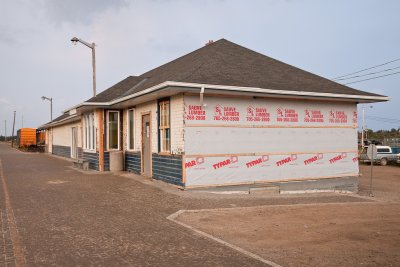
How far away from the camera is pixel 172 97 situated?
42.3ft

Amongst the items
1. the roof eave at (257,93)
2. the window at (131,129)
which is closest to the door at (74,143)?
the roof eave at (257,93)

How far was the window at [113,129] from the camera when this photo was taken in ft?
59.3

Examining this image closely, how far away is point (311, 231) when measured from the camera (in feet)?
25.2

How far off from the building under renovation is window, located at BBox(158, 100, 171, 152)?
0.04m

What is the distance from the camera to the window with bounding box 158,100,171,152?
13.3 metres

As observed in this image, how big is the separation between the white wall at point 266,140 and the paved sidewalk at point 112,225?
139cm

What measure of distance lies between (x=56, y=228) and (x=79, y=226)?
1.44ft

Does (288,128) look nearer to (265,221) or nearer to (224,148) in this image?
(224,148)

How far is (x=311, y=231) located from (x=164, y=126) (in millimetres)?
7257

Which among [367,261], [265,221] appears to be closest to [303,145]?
[265,221]

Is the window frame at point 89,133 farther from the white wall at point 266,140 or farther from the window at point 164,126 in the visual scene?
the white wall at point 266,140

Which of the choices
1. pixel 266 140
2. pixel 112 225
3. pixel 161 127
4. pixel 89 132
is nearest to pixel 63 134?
pixel 89 132

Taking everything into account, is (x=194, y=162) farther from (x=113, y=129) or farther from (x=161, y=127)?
(x=113, y=129)

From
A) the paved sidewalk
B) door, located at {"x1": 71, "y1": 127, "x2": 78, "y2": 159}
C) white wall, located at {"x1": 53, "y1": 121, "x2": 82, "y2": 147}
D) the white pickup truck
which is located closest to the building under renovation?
the paved sidewalk
